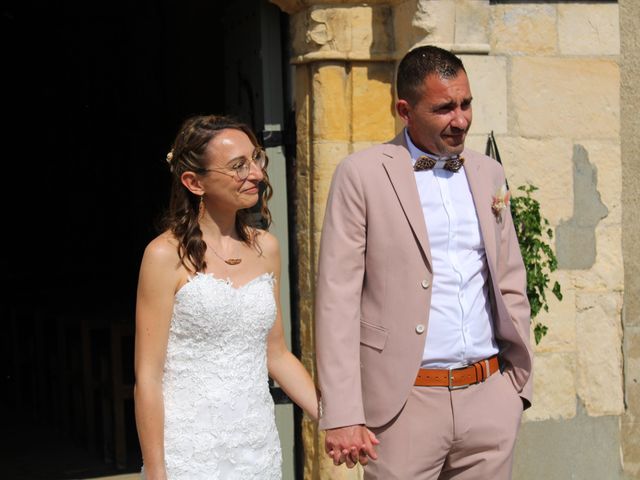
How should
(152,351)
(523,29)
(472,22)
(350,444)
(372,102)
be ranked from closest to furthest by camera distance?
(152,351) < (350,444) < (472,22) < (523,29) < (372,102)

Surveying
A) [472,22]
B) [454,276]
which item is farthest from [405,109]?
[472,22]

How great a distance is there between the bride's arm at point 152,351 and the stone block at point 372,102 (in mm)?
2221

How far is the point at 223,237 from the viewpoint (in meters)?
3.51

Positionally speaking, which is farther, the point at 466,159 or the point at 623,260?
the point at 623,260

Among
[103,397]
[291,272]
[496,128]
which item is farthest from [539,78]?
[103,397]

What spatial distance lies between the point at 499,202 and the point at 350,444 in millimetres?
873

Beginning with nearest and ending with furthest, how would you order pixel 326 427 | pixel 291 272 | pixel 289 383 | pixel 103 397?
1. pixel 326 427
2. pixel 289 383
3. pixel 291 272
4. pixel 103 397

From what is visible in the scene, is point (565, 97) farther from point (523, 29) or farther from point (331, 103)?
point (331, 103)

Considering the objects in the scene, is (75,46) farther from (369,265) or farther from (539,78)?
(369,265)

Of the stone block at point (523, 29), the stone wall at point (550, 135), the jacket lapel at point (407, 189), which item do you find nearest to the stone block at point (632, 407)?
the stone wall at point (550, 135)

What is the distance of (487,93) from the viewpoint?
5176 mm

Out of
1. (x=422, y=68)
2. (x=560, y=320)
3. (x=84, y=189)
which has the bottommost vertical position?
(x=560, y=320)

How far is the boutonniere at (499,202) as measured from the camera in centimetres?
362

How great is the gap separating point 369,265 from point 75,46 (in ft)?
29.3
